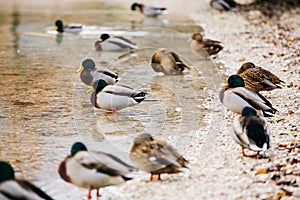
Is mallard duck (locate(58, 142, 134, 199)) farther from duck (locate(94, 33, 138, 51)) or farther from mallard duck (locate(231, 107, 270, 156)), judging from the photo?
duck (locate(94, 33, 138, 51))

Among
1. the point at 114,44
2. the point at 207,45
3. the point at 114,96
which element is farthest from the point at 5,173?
the point at 114,44

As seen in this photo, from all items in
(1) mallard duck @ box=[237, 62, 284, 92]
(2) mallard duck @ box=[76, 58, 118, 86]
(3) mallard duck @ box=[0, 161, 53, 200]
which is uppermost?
(3) mallard duck @ box=[0, 161, 53, 200]

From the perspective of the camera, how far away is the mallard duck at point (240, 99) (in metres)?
6.45

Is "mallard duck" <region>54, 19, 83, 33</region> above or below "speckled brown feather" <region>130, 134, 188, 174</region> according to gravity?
below

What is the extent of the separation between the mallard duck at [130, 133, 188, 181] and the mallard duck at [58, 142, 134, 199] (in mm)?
236

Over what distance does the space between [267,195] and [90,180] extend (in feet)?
4.25

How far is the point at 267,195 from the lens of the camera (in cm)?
464

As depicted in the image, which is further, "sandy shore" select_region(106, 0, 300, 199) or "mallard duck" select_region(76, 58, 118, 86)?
"mallard duck" select_region(76, 58, 118, 86)

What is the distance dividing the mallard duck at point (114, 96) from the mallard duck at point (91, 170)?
90.3 inches

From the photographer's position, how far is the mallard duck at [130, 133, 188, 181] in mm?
5000

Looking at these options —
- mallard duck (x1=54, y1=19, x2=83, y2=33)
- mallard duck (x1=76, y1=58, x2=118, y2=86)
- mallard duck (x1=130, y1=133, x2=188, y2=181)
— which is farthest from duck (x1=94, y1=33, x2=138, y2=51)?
mallard duck (x1=130, y1=133, x2=188, y2=181)

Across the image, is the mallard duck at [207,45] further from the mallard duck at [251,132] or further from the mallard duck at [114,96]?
the mallard duck at [251,132]

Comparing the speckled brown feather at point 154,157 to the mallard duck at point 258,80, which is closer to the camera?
the speckled brown feather at point 154,157

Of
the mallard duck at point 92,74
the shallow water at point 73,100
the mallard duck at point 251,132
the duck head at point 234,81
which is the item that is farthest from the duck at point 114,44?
the mallard duck at point 251,132
